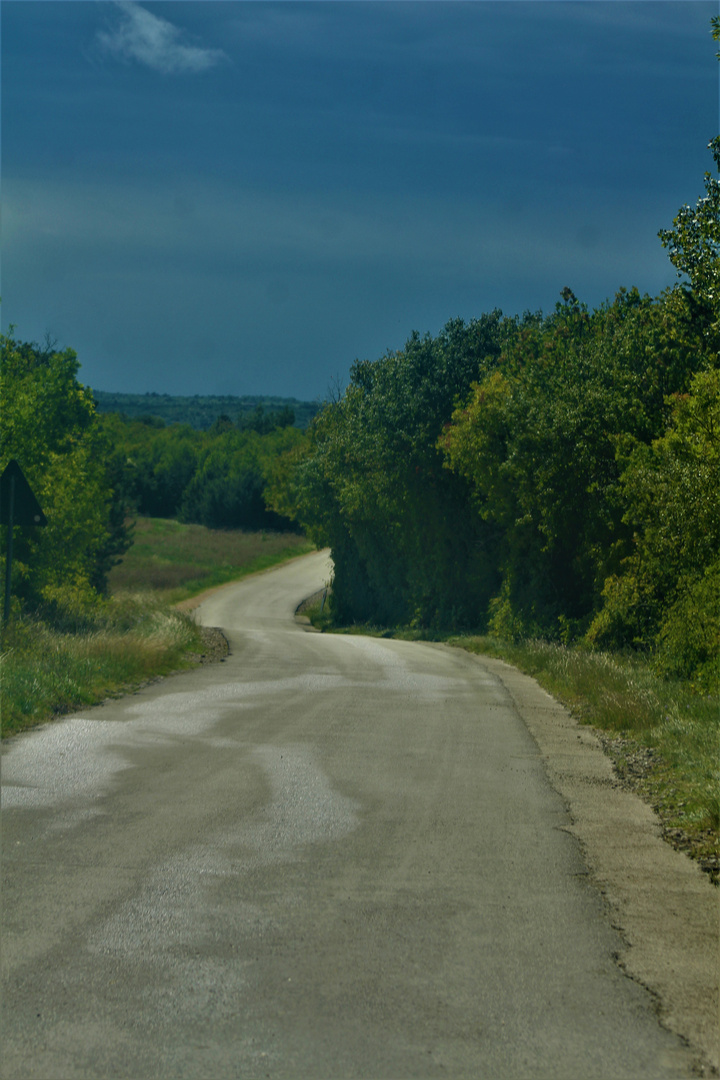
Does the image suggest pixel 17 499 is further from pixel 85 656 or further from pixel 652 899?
pixel 652 899

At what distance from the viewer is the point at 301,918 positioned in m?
5.29

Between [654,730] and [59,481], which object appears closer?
[654,730]

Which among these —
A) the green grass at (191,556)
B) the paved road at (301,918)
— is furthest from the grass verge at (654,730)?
the green grass at (191,556)

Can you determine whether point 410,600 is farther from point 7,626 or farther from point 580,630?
point 7,626

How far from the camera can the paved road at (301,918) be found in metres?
3.93

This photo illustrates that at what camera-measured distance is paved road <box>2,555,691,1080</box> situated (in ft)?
12.9

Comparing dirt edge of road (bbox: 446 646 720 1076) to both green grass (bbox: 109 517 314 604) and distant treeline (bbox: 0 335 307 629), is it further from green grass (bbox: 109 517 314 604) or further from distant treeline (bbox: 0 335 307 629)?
green grass (bbox: 109 517 314 604)

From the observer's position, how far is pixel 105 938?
4926 millimetres

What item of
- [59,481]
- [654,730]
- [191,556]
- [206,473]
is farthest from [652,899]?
[206,473]

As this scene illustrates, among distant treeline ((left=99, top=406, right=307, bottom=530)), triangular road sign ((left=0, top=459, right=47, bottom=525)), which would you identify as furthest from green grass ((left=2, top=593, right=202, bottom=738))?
distant treeline ((left=99, top=406, right=307, bottom=530))

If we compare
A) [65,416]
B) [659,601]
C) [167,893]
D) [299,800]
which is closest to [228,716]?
[299,800]

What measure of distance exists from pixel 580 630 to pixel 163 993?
78.4 feet

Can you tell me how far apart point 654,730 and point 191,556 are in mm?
72245

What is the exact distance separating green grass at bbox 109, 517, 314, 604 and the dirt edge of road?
48.9 metres
